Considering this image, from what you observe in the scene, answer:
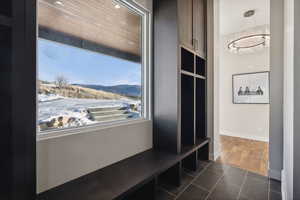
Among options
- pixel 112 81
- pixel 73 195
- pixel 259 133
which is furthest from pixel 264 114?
pixel 73 195

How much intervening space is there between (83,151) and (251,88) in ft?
15.4

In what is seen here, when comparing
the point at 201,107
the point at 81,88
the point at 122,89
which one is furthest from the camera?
the point at 201,107

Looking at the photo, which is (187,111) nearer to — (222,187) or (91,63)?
(222,187)

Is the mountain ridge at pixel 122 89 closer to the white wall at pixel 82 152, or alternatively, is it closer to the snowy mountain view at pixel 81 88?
the snowy mountain view at pixel 81 88

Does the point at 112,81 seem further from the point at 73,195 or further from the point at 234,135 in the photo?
the point at 234,135

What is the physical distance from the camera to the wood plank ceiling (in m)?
1.27

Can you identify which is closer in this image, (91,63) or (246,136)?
(91,63)

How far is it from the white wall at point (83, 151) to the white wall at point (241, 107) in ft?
12.5

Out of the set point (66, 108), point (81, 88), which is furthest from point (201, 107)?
point (66, 108)

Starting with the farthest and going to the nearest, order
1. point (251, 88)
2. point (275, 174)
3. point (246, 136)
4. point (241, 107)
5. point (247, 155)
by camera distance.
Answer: point (241, 107) → point (246, 136) → point (251, 88) → point (247, 155) → point (275, 174)

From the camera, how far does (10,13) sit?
0.75 meters

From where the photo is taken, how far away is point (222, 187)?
192cm

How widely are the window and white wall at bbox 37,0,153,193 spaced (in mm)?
135

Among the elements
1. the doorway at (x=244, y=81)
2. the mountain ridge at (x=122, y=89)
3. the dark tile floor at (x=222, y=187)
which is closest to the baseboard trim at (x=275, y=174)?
the dark tile floor at (x=222, y=187)
